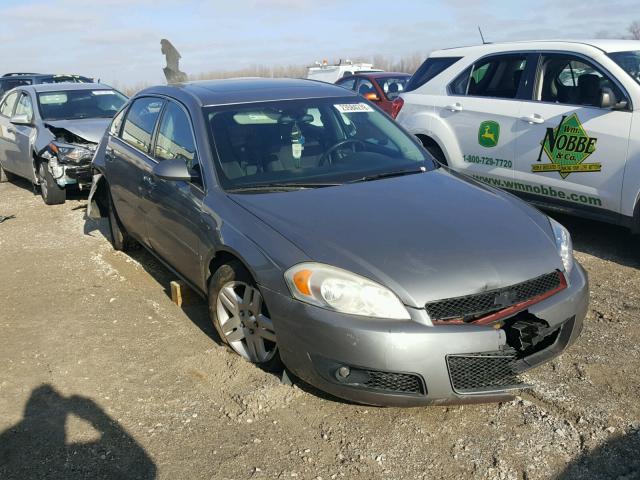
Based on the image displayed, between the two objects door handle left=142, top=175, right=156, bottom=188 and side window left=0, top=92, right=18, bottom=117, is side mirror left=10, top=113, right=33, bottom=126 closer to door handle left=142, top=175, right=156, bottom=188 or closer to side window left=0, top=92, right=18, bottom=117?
side window left=0, top=92, right=18, bottom=117

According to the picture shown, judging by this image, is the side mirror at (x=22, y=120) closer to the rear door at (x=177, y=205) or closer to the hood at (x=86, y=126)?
the hood at (x=86, y=126)

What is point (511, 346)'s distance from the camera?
117 inches

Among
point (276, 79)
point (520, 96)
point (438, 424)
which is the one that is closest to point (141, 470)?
point (438, 424)

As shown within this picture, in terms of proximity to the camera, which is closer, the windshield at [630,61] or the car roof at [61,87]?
the windshield at [630,61]

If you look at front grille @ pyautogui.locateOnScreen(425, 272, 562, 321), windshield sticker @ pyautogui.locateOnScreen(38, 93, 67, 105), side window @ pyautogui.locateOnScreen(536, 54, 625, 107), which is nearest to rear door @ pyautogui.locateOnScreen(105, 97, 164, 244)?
front grille @ pyautogui.locateOnScreen(425, 272, 562, 321)

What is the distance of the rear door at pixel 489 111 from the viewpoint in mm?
5965

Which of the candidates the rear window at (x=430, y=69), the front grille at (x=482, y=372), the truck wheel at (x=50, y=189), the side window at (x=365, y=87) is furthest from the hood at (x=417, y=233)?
the side window at (x=365, y=87)

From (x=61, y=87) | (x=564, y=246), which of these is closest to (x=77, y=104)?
(x=61, y=87)

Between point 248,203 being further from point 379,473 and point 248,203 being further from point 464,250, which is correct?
point 379,473

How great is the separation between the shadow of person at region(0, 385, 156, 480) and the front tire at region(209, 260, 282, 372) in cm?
80

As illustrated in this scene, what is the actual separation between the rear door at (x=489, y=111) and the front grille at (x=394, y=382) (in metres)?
3.70

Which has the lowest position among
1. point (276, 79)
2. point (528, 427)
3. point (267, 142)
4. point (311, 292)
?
point (528, 427)

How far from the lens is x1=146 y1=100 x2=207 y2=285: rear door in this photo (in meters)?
3.91

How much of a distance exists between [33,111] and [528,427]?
8.45 m
